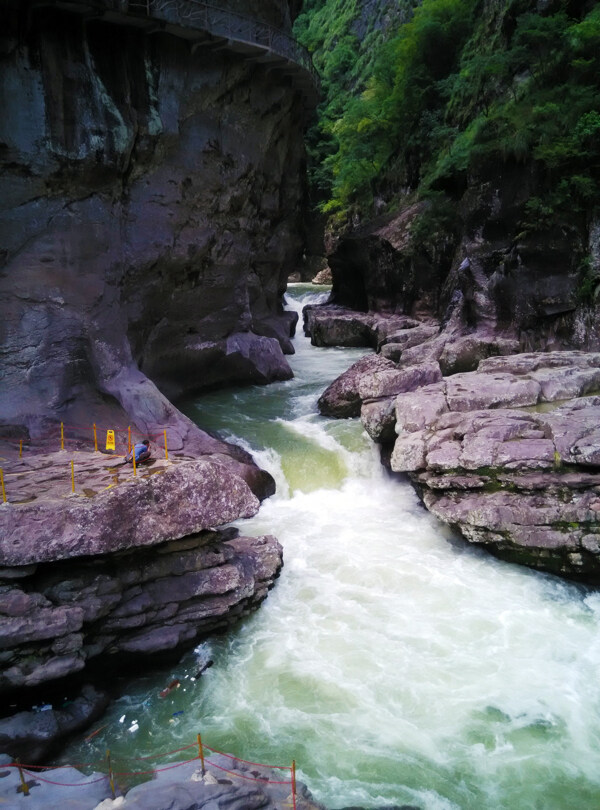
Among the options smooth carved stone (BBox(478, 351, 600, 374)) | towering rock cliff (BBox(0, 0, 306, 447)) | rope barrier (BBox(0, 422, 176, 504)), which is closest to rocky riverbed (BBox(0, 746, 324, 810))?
rope barrier (BBox(0, 422, 176, 504))

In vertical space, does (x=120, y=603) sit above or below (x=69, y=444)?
below

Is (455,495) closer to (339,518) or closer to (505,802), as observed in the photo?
(339,518)

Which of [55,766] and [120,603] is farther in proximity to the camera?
[120,603]

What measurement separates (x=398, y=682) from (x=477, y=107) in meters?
20.7

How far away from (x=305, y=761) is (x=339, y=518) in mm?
5635

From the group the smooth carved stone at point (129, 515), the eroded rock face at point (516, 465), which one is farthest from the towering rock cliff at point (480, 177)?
the smooth carved stone at point (129, 515)

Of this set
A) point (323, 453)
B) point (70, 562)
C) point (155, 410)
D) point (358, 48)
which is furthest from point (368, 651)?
point (358, 48)

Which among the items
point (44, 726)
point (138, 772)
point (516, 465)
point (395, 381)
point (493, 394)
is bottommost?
point (44, 726)

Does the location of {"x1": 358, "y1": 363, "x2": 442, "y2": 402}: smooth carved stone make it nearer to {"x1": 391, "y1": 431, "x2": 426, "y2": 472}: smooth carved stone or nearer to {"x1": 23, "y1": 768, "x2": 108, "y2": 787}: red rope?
{"x1": 391, "y1": 431, "x2": 426, "y2": 472}: smooth carved stone

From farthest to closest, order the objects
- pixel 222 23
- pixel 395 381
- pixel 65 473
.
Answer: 1. pixel 222 23
2. pixel 395 381
3. pixel 65 473

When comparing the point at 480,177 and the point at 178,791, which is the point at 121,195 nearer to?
the point at 480,177

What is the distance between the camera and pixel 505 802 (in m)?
5.98

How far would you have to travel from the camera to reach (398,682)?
24.8 feet

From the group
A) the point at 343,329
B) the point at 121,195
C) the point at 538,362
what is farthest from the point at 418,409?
the point at 343,329
